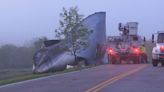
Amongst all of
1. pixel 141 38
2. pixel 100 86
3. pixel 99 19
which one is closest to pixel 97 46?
pixel 99 19

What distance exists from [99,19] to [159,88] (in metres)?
46.5

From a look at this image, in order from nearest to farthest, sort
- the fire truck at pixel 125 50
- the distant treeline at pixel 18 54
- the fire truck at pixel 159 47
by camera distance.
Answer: the fire truck at pixel 159 47
the fire truck at pixel 125 50
the distant treeline at pixel 18 54

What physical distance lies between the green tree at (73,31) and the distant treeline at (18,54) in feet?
147

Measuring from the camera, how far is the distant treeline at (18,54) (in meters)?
93.8

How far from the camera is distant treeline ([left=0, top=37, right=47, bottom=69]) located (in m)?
93.8

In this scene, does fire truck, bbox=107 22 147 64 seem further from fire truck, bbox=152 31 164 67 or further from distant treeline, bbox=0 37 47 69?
distant treeline, bbox=0 37 47 69

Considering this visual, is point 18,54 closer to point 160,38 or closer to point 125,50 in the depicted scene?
point 125,50

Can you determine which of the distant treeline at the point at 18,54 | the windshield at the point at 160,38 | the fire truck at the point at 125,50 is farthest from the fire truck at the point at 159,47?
the distant treeline at the point at 18,54

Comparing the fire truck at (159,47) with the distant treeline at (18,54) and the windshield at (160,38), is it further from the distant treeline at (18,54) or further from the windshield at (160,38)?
the distant treeline at (18,54)

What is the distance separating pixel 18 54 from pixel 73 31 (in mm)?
58396

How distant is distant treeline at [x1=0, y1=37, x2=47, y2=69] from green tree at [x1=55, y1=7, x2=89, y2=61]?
44713 mm

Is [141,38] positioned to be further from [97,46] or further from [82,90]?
[82,90]

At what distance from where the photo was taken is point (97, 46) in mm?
61281

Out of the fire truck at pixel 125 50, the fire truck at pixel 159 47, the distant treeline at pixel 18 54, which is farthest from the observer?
the distant treeline at pixel 18 54
